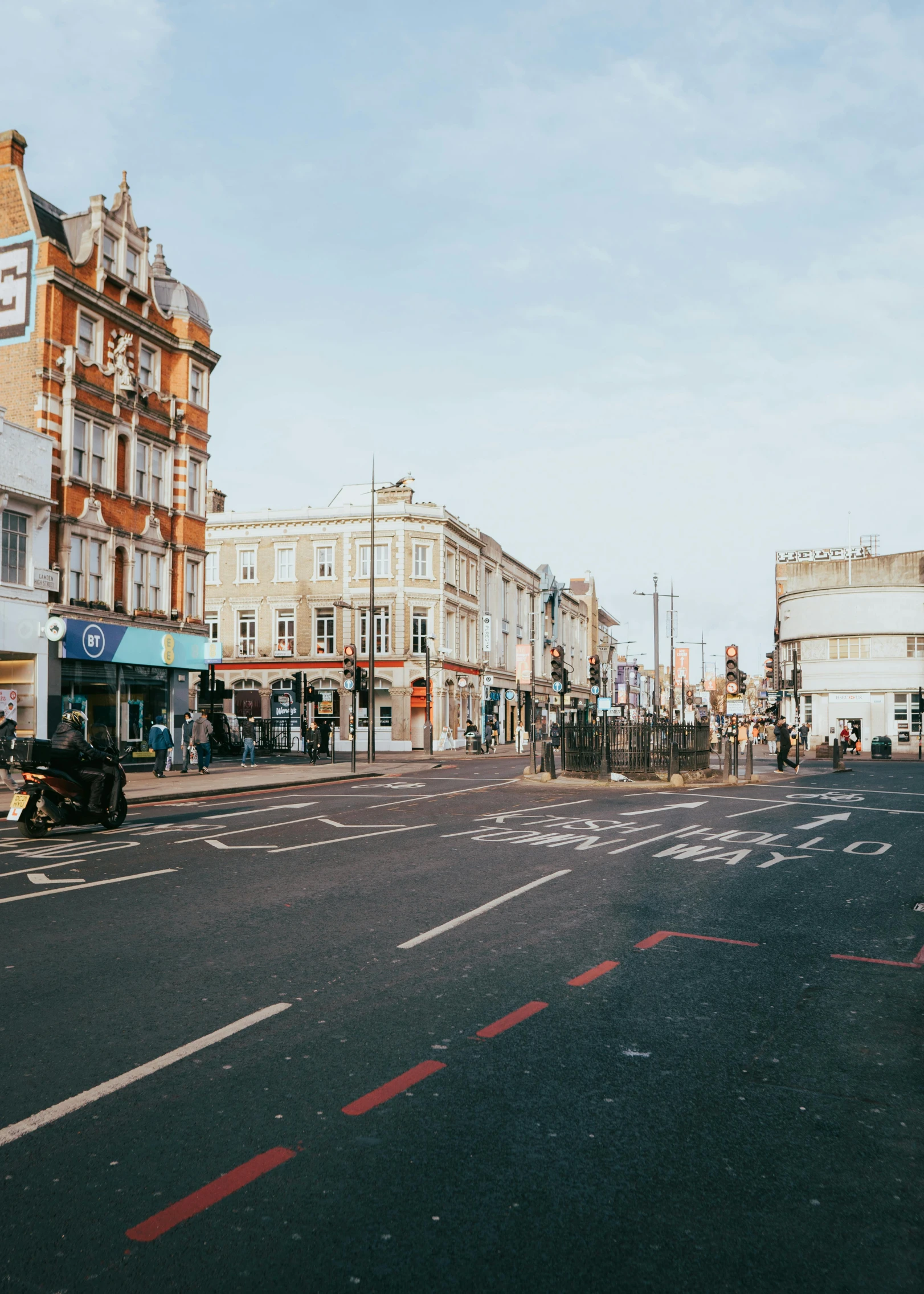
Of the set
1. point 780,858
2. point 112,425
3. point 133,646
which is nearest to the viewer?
point 780,858

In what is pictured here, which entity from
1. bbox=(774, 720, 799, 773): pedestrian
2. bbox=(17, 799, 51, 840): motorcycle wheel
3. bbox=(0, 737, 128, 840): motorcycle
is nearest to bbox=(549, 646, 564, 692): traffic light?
bbox=(774, 720, 799, 773): pedestrian

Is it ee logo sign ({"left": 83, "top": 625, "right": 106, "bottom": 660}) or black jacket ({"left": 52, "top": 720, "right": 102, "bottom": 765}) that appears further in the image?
ee logo sign ({"left": 83, "top": 625, "right": 106, "bottom": 660})

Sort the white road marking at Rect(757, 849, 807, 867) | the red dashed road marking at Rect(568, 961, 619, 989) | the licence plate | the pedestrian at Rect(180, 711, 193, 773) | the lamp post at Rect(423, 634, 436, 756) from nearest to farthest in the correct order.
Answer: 1. the red dashed road marking at Rect(568, 961, 619, 989)
2. the white road marking at Rect(757, 849, 807, 867)
3. the licence plate
4. the pedestrian at Rect(180, 711, 193, 773)
5. the lamp post at Rect(423, 634, 436, 756)

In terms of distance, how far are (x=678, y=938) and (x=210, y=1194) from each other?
491 centimetres

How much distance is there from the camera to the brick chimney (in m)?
29.7

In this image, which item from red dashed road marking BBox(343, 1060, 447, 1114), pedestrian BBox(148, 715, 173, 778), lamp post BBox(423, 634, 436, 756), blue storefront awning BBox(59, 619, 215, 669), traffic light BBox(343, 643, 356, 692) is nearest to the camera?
red dashed road marking BBox(343, 1060, 447, 1114)

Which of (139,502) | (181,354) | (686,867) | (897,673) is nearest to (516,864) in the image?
(686,867)

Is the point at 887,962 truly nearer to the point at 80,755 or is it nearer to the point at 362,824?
the point at 362,824

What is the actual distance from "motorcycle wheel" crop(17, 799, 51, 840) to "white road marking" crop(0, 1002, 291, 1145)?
30.2 feet

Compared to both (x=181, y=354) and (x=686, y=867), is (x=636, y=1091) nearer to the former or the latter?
(x=686, y=867)

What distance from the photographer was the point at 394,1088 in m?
4.64

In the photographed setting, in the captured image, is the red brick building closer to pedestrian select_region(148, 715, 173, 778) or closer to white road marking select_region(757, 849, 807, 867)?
pedestrian select_region(148, 715, 173, 778)

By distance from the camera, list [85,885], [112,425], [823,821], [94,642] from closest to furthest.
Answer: [85,885], [823,821], [94,642], [112,425]

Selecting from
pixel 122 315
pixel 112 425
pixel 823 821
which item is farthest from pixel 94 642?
pixel 823 821
